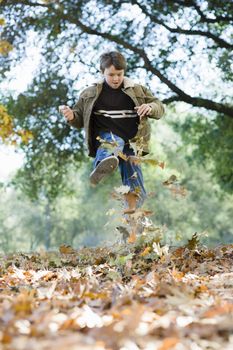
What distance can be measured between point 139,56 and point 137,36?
54 cm

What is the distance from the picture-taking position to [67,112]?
5.10 m

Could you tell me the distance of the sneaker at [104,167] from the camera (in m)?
4.69

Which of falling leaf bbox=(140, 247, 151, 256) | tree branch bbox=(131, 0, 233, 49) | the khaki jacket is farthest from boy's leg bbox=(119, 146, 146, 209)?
tree branch bbox=(131, 0, 233, 49)

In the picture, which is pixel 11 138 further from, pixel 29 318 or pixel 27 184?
pixel 27 184

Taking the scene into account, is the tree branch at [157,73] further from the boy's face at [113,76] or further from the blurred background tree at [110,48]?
the boy's face at [113,76]

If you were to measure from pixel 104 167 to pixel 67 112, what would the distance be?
71 cm

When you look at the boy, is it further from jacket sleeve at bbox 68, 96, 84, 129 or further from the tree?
the tree

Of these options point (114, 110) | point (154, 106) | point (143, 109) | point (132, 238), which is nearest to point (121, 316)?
point (132, 238)

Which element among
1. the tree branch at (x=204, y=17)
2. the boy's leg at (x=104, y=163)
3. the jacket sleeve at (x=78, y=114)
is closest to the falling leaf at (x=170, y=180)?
the boy's leg at (x=104, y=163)

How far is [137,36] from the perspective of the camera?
41.9ft

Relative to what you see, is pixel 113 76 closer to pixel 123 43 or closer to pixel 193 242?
pixel 193 242

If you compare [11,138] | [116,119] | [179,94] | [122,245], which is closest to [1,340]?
[122,245]

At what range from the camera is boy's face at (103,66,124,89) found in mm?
5133

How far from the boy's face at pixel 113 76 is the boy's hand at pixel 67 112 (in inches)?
19.4
